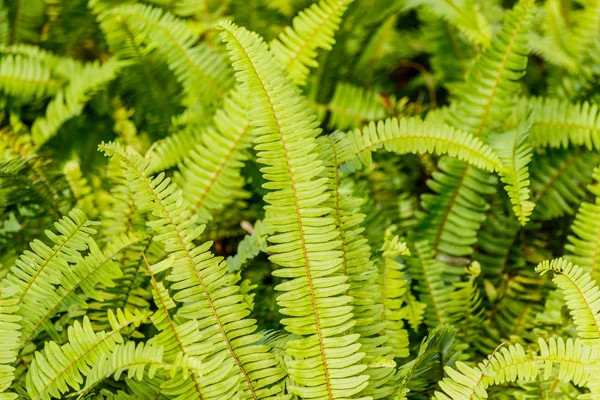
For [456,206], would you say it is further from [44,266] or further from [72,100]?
[72,100]

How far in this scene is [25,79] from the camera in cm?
221

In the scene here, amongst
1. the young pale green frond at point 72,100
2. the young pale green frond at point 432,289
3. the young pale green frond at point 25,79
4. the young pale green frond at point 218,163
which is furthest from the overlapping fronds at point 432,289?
the young pale green frond at point 25,79

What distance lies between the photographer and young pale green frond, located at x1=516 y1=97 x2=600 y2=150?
6.35ft

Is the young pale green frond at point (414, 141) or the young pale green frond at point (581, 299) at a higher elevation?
the young pale green frond at point (414, 141)

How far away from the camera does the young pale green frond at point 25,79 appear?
2176 millimetres

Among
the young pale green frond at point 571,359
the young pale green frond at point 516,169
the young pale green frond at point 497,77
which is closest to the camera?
the young pale green frond at point 571,359

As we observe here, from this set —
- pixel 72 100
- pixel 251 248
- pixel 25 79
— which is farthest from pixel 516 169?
pixel 25 79

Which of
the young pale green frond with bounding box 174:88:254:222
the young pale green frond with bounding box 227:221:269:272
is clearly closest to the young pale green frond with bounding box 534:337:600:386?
the young pale green frond with bounding box 227:221:269:272

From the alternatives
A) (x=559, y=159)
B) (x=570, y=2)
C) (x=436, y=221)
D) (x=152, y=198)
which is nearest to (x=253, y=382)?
(x=152, y=198)

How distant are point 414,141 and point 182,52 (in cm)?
100

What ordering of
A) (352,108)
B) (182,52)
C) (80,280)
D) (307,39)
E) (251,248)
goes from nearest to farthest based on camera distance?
(80,280)
(251,248)
(307,39)
(182,52)
(352,108)

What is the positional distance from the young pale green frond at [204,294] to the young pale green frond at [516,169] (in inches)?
33.4

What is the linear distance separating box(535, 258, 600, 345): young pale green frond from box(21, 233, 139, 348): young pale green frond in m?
1.10

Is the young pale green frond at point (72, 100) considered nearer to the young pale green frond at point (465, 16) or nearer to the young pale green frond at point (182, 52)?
the young pale green frond at point (182, 52)
